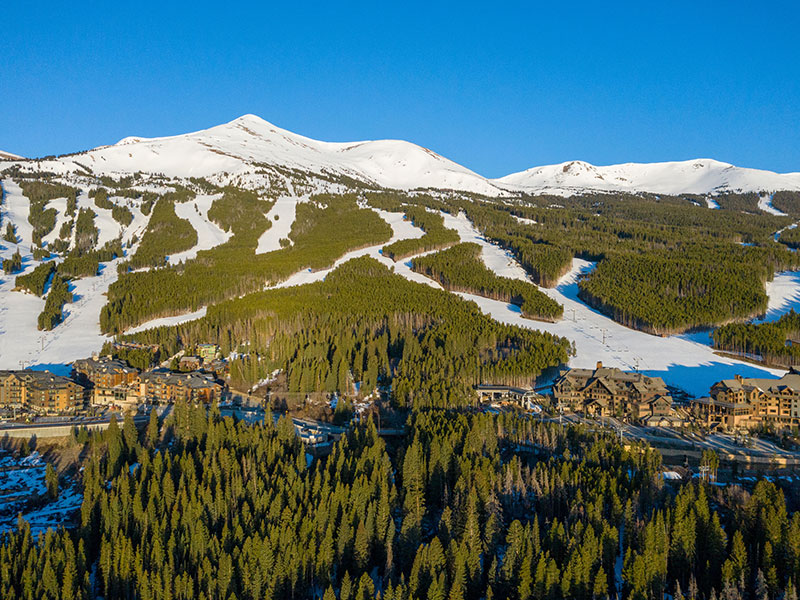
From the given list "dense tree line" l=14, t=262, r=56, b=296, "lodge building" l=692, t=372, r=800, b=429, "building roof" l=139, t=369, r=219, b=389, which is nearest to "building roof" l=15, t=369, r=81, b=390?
"building roof" l=139, t=369, r=219, b=389

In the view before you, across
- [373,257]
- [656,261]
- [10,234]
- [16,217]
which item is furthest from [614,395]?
[16,217]

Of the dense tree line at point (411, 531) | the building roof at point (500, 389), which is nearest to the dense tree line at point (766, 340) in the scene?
the building roof at point (500, 389)

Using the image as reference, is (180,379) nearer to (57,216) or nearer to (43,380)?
(43,380)

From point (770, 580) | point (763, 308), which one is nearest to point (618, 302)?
point (763, 308)

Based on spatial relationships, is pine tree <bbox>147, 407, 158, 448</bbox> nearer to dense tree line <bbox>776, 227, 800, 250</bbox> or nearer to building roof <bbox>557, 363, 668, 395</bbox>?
building roof <bbox>557, 363, 668, 395</bbox>

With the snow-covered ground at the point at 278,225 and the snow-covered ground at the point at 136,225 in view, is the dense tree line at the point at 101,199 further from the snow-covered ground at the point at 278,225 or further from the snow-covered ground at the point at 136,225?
the snow-covered ground at the point at 278,225

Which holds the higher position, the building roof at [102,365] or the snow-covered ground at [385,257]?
the snow-covered ground at [385,257]
